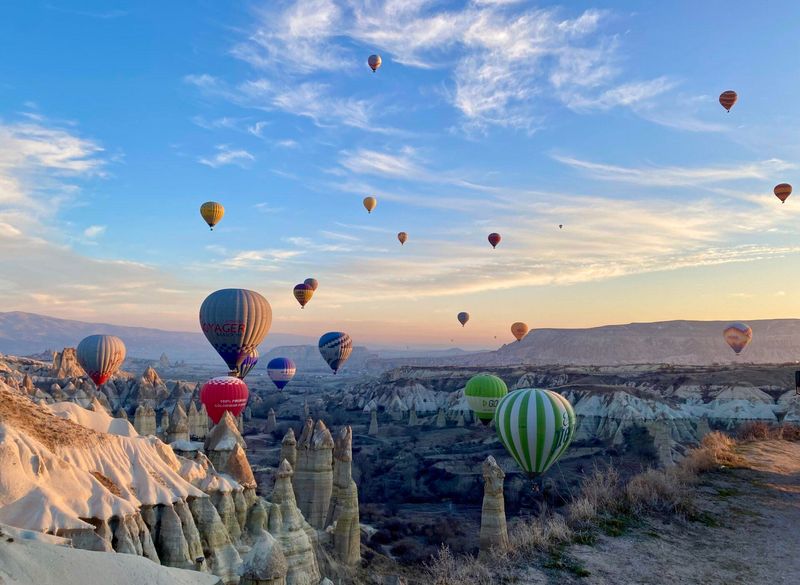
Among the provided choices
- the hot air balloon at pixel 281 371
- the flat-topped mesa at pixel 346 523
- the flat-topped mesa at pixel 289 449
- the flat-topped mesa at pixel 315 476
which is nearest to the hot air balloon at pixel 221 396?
the flat-topped mesa at pixel 289 449

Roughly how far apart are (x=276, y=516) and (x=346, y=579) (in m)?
5.43

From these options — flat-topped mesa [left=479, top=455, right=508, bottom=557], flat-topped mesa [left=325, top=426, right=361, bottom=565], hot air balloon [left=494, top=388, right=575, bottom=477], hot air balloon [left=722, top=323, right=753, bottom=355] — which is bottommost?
flat-topped mesa [left=325, top=426, right=361, bottom=565]

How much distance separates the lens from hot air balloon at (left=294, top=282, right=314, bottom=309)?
249ft

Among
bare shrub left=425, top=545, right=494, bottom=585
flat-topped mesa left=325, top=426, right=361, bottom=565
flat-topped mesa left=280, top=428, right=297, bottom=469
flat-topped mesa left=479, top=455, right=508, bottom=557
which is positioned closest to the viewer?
bare shrub left=425, top=545, right=494, bottom=585

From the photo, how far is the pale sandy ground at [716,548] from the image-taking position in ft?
30.4

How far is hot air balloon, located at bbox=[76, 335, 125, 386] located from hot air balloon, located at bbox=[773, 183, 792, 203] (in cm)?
6683

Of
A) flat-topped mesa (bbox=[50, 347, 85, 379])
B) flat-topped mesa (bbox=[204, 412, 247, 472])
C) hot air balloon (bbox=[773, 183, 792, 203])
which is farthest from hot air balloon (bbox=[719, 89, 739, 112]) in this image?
flat-topped mesa (bbox=[50, 347, 85, 379])

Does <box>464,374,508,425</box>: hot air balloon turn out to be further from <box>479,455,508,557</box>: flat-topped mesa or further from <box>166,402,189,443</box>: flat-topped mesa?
<box>479,455,508,557</box>: flat-topped mesa

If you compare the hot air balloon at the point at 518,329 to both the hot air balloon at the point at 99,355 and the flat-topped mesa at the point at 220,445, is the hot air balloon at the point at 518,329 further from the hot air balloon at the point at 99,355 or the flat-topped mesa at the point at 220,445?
the flat-topped mesa at the point at 220,445

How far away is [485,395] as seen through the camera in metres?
53.5

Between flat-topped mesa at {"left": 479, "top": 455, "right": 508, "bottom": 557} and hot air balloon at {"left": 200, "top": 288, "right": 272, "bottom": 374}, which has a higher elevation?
hot air balloon at {"left": 200, "top": 288, "right": 272, "bottom": 374}

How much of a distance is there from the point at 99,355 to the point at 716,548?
65985 mm

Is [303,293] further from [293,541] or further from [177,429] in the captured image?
[293,541]

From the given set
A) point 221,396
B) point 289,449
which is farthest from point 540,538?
point 221,396
